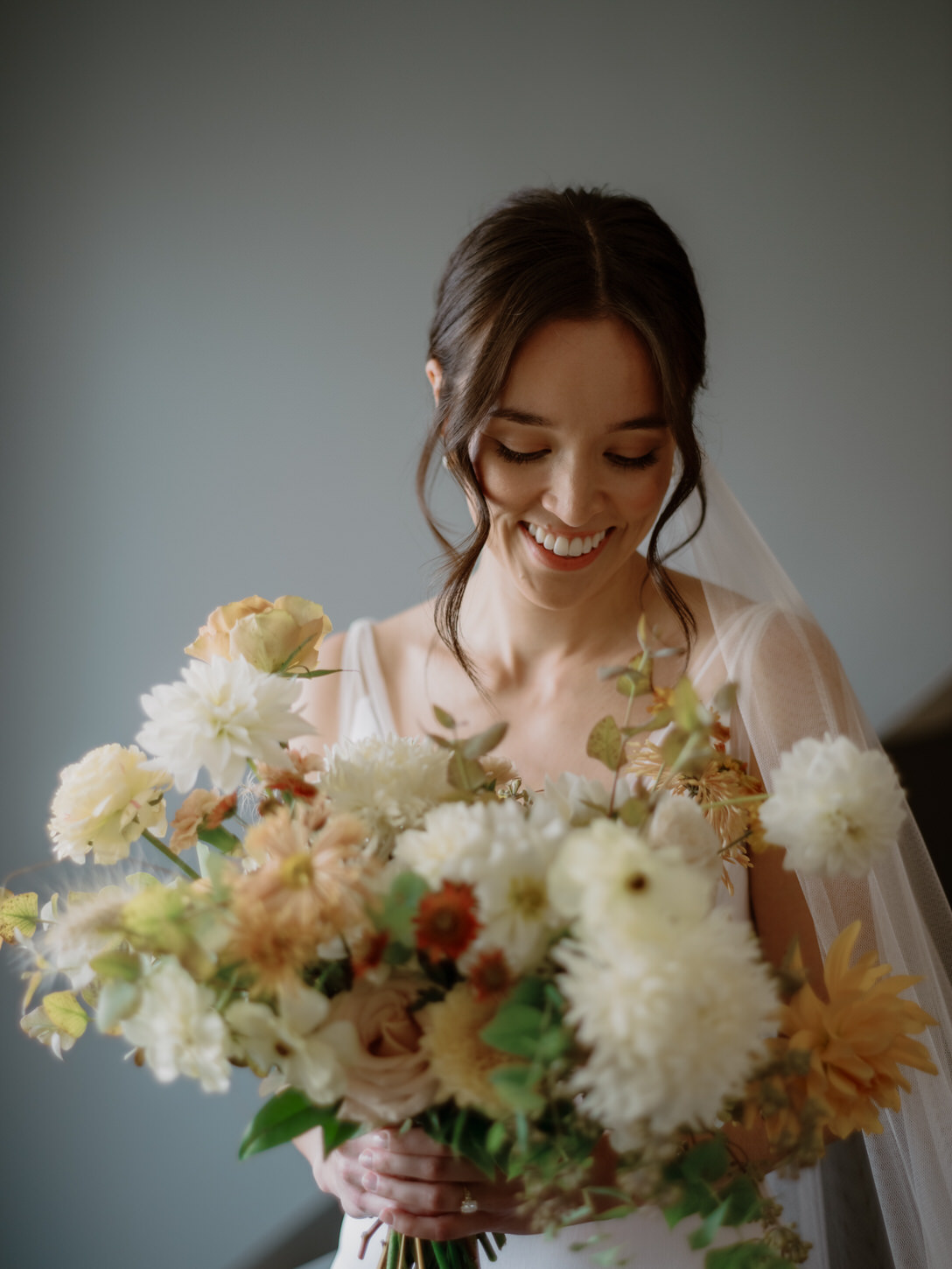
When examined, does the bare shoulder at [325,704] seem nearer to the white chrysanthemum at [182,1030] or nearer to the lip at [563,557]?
the lip at [563,557]

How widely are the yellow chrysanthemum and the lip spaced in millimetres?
736

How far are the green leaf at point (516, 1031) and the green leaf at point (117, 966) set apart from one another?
0.19m

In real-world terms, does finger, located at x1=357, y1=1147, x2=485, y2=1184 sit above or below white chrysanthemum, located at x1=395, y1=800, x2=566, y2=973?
below

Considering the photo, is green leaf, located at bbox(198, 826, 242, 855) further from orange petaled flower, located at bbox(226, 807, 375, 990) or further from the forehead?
the forehead

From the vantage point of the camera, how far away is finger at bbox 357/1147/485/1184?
703 mm

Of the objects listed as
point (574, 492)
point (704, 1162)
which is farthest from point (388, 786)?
point (574, 492)

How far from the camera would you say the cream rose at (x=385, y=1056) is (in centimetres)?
→ 56

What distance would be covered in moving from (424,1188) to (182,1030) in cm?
31

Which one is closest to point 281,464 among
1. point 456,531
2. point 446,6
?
point 456,531

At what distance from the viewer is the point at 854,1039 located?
594 mm

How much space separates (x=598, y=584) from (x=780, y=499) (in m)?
0.62

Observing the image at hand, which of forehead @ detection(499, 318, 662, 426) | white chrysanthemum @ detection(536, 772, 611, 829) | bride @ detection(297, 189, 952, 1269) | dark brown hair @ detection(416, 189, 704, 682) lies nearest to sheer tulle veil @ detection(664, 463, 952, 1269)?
bride @ detection(297, 189, 952, 1269)

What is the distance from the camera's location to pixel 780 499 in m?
1.77

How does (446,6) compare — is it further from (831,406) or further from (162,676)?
(162,676)
